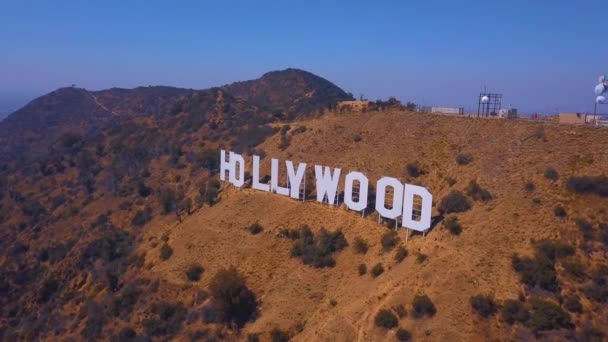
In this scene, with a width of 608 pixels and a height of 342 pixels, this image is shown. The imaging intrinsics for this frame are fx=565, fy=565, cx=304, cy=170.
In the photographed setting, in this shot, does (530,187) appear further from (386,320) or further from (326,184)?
(326,184)

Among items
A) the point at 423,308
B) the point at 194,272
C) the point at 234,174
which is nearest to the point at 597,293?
the point at 423,308

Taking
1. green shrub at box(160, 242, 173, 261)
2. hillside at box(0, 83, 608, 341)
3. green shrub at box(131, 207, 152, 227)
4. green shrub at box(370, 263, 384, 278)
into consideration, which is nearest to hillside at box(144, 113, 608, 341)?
hillside at box(0, 83, 608, 341)

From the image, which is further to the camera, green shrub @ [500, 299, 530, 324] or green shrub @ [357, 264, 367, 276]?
green shrub @ [357, 264, 367, 276]

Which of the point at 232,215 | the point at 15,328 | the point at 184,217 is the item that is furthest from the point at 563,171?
the point at 15,328

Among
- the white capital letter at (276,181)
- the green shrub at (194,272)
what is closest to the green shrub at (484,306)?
the white capital letter at (276,181)

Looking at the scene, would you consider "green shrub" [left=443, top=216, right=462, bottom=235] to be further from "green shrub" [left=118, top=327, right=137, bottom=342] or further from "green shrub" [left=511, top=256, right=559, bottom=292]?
"green shrub" [left=118, top=327, right=137, bottom=342]

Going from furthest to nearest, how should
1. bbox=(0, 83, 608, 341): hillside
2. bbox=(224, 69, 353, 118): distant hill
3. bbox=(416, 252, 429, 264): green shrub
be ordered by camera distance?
1. bbox=(224, 69, 353, 118): distant hill
2. bbox=(416, 252, 429, 264): green shrub
3. bbox=(0, 83, 608, 341): hillside
